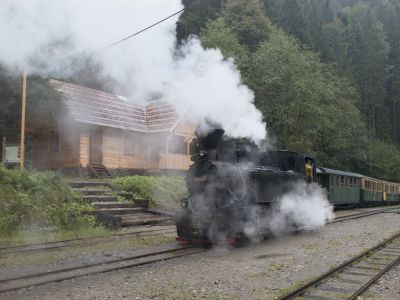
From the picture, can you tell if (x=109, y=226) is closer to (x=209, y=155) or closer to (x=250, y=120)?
(x=209, y=155)

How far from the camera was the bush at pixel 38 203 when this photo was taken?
11461 mm

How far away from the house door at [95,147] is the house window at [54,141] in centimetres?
185

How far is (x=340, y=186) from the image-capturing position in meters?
24.1

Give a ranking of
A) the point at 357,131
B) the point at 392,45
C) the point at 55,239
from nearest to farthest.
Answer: the point at 55,239
the point at 357,131
the point at 392,45

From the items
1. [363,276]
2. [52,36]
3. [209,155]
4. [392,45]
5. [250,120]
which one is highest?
[392,45]

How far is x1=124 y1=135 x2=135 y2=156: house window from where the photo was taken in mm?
23594

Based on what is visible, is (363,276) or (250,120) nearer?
(363,276)

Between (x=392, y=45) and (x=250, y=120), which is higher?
(x=392, y=45)

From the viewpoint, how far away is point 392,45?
228 feet

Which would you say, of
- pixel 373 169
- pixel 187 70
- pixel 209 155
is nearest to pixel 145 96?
pixel 187 70

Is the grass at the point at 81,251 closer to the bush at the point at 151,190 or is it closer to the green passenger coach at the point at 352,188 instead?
the bush at the point at 151,190

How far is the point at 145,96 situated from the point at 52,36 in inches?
350

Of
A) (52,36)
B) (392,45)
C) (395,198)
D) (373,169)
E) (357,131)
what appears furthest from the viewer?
(392,45)

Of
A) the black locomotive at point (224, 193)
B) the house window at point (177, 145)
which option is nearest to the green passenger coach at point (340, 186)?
the house window at point (177, 145)
